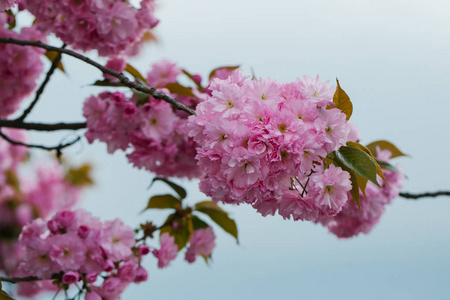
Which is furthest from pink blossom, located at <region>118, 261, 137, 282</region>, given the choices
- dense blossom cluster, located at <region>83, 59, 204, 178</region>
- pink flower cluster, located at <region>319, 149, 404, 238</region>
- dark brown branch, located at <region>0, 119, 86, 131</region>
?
pink flower cluster, located at <region>319, 149, 404, 238</region>

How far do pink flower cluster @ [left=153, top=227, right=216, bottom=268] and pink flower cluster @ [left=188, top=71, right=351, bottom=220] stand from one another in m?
0.97

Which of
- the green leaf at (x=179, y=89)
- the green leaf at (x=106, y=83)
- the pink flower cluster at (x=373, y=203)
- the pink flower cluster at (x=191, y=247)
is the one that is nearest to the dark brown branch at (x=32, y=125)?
the green leaf at (x=106, y=83)

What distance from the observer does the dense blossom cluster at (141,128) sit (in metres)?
2.21

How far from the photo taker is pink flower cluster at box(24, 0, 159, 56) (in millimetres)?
2193

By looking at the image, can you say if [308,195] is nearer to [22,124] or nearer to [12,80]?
[22,124]

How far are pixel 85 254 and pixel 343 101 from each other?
1.14 metres

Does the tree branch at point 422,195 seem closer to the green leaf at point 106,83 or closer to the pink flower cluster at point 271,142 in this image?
the pink flower cluster at point 271,142

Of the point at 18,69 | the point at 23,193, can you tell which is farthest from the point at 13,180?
the point at 18,69

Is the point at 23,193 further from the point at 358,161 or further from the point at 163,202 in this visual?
the point at 358,161

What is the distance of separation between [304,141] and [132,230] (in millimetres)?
1083

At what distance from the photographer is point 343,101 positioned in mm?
1400

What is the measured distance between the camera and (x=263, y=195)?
49.5 inches

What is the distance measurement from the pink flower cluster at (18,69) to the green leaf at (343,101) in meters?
1.66

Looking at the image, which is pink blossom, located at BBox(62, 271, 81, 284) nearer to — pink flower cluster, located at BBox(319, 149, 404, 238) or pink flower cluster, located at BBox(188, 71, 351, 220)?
pink flower cluster, located at BBox(188, 71, 351, 220)
